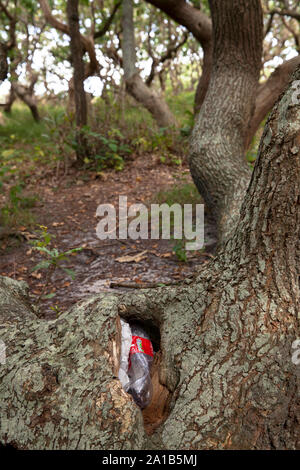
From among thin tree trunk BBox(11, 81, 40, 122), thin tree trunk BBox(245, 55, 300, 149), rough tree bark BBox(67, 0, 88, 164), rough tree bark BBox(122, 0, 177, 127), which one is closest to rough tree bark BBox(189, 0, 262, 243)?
thin tree trunk BBox(245, 55, 300, 149)

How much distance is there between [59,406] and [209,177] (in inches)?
134

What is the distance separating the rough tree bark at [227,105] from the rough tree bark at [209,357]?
2.42 metres

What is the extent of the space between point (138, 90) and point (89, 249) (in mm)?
5079

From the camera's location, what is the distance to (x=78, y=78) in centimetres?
681

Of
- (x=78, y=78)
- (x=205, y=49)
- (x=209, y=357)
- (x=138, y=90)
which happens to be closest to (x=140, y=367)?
(x=209, y=357)

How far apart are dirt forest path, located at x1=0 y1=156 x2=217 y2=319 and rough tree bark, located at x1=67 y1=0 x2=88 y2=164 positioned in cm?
65

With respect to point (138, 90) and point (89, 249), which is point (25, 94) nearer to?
point (138, 90)

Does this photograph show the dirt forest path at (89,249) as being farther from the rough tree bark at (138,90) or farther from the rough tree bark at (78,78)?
the rough tree bark at (138,90)

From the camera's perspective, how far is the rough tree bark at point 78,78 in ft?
21.7

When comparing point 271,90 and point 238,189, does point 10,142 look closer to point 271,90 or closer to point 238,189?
point 271,90

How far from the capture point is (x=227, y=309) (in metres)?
1.85

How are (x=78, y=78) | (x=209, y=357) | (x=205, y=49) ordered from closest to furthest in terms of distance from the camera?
1. (x=209, y=357)
2. (x=78, y=78)
3. (x=205, y=49)

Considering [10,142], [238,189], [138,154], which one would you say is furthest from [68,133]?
[238,189]

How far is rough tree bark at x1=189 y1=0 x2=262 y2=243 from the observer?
4461mm
